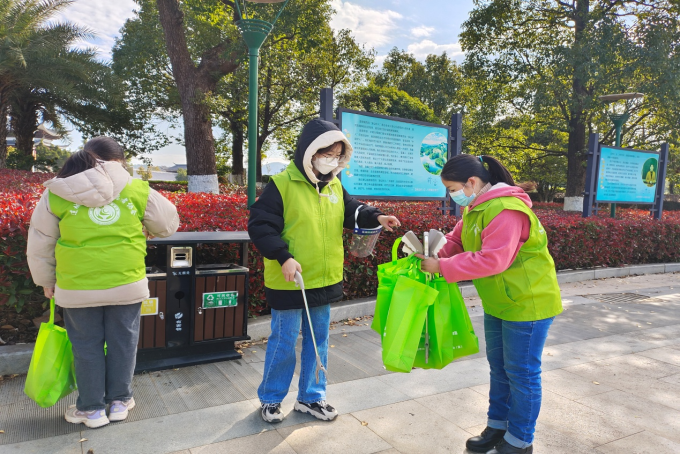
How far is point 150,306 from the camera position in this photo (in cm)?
350

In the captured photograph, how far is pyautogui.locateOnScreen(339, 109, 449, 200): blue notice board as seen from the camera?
5.96m

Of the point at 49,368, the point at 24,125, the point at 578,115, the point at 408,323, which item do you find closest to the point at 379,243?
the point at 408,323

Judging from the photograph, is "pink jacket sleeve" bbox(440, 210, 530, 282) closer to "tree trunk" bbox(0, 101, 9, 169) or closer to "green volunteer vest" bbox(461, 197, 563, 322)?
"green volunteer vest" bbox(461, 197, 563, 322)

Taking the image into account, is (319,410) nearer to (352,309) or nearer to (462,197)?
(462,197)

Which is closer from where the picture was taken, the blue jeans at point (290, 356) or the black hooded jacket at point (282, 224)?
the black hooded jacket at point (282, 224)

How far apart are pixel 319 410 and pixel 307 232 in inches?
45.1

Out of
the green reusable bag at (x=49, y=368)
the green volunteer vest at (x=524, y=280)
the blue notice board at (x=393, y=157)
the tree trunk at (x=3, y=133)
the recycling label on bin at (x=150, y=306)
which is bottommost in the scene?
the green reusable bag at (x=49, y=368)

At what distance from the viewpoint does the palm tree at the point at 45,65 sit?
48.3 ft

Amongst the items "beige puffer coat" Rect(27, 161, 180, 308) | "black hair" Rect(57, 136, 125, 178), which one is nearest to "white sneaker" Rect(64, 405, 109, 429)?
"beige puffer coat" Rect(27, 161, 180, 308)

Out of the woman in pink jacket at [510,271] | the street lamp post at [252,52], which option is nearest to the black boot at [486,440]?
the woman in pink jacket at [510,271]

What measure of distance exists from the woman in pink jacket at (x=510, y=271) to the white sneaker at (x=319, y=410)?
94 centimetres

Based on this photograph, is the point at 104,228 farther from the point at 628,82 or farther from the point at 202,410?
the point at 628,82

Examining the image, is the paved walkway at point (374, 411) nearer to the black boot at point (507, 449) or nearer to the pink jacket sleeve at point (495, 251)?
the black boot at point (507, 449)

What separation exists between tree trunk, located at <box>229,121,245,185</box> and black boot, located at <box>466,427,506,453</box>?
1981cm
